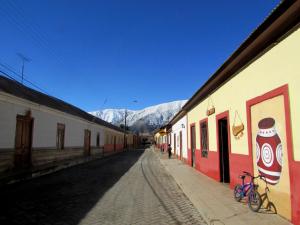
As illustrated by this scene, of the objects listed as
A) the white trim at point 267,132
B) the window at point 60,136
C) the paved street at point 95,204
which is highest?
the window at point 60,136

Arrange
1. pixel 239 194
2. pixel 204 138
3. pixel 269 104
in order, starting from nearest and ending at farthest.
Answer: pixel 269 104, pixel 239 194, pixel 204 138

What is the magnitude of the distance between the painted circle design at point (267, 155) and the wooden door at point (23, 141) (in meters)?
11.0

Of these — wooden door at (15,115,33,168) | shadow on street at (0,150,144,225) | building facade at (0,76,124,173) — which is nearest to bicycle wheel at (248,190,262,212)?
shadow on street at (0,150,144,225)

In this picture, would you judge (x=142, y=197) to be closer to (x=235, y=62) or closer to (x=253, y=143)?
(x=253, y=143)

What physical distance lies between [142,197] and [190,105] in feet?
34.4

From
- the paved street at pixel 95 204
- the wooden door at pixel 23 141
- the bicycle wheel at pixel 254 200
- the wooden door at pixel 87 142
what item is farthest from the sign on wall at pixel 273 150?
the wooden door at pixel 87 142

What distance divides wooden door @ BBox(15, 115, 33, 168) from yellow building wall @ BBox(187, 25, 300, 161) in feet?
28.9

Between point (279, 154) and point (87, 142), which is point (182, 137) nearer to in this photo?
point (87, 142)

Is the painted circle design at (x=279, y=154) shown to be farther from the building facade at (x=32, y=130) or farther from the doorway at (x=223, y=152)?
the building facade at (x=32, y=130)

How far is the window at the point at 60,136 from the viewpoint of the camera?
804 inches

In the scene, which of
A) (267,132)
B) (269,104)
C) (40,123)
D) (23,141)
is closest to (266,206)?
(267,132)

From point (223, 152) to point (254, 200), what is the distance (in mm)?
4883

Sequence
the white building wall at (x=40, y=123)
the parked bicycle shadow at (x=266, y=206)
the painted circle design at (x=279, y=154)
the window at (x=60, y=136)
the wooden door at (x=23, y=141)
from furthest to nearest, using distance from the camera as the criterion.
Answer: the window at (x=60, y=136), the wooden door at (x=23, y=141), the white building wall at (x=40, y=123), the parked bicycle shadow at (x=266, y=206), the painted circle design at (x=279, y=154)

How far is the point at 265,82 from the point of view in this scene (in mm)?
7547
